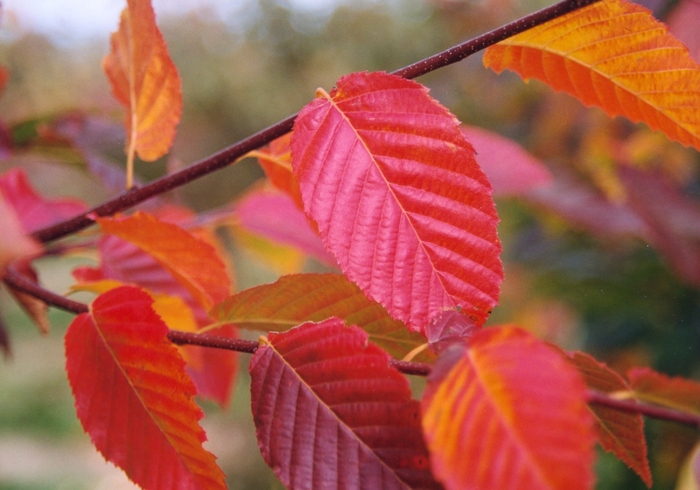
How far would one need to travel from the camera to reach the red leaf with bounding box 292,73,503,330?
12.4 inches

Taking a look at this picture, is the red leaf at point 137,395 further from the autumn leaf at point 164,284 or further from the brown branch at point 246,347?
the autumn leaf at point 164,284

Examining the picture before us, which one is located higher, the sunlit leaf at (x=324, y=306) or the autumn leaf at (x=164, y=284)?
the autumn leaf at (x=164, y=284)

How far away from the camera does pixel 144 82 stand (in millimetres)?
470

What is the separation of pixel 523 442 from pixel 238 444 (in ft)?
11.2

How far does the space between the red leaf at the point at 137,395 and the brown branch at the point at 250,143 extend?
0.33 ft

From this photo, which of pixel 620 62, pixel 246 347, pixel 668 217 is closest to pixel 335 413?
pixel 246 347

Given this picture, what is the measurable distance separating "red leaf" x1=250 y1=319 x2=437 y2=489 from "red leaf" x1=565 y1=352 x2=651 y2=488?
11 centimetres

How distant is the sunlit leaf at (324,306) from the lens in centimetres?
37

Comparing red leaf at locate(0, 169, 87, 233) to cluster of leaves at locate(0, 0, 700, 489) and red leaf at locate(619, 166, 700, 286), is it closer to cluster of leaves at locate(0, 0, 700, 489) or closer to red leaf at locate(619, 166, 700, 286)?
cluster of leaves at locate(0, 0, 700, 489)

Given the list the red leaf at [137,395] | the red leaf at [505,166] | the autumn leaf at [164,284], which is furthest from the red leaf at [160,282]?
the red leaf at [505,166]

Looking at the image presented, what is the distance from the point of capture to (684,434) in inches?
56.3

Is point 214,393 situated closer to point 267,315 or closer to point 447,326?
point 267,315

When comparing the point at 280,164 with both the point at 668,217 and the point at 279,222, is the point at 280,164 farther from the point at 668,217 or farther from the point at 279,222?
the point at 668,217

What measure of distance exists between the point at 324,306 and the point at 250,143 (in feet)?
0.41
